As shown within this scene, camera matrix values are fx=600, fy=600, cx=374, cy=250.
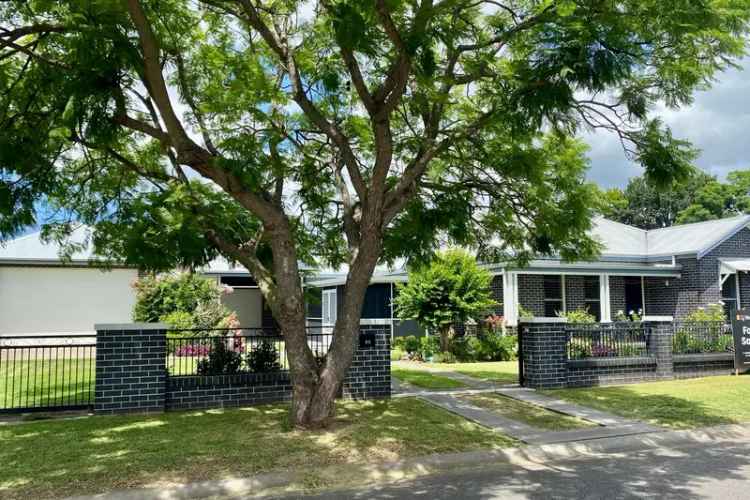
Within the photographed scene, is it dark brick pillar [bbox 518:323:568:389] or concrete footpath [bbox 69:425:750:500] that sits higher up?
dark brick pillar [bbox 518:323:568:389]

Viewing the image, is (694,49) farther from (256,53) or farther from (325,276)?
(325,276)

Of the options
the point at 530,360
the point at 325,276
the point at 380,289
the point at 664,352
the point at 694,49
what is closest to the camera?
the point at 694,49

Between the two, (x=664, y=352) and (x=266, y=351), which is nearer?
(x=266, y=351)

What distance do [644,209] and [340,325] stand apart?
176ft

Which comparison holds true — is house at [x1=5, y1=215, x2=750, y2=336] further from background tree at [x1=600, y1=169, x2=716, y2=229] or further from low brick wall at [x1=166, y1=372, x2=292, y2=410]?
background tree at [x1=600, y1=169, x2=716, y2=229]

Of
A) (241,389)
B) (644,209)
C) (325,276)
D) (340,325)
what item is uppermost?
(644,209)

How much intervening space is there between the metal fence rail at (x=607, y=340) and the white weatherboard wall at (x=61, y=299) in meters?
15.1

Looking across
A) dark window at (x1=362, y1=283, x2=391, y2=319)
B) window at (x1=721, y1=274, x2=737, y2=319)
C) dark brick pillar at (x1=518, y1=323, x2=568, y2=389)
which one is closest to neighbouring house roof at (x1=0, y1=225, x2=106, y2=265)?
dark window at (x1=362, y1=283, x2=391, y2=319)

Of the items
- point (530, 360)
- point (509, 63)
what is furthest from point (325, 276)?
point (509, 63)

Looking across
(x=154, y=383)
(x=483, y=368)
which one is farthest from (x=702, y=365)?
(x=154, y=383)

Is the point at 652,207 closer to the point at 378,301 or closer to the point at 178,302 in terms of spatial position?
the point at 378,301

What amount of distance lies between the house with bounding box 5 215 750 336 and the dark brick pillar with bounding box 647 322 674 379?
5.73 metres

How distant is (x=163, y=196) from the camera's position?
9008 mm

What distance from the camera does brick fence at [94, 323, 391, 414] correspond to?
950cm
